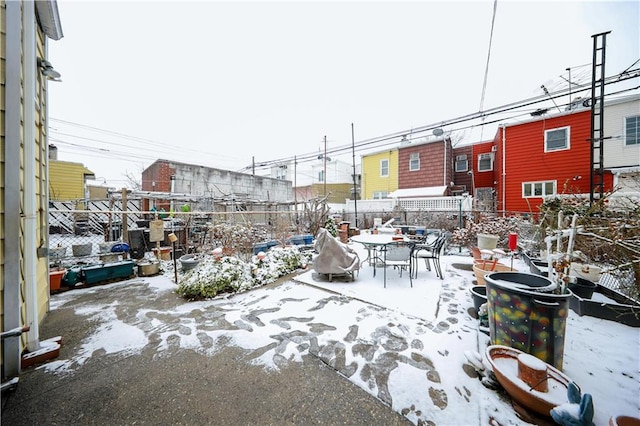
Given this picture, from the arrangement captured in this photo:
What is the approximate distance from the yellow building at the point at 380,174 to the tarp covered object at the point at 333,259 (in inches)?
485

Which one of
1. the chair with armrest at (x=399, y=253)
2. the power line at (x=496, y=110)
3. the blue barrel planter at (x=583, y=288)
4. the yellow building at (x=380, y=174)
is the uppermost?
the power line at (x=496, y=110)

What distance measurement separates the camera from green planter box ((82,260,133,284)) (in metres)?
4.82

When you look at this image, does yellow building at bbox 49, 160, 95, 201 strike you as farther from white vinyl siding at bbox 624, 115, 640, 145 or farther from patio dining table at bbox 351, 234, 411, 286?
white vinyl siding at bbox 624, 115, 640, 145

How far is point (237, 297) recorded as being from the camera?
423 centimetres

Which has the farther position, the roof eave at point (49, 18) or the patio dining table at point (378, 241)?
the patio dining table at point (378, 241)

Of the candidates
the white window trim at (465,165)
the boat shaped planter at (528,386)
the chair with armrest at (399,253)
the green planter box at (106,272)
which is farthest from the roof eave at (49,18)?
the white window trim at (465,165)

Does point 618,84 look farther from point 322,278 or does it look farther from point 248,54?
point 248,54

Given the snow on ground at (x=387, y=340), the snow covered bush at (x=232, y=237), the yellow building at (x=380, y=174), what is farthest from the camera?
the yellow building at (x=380, y=174)

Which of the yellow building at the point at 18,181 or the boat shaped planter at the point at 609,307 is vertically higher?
the yellow building at the point at 18,181

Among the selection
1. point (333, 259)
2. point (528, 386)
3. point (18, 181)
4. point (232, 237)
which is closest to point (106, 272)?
point (232, 237)

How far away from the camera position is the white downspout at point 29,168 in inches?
95.0

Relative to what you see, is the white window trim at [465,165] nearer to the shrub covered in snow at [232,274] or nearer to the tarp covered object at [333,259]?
the tarp covered object at [333,259]

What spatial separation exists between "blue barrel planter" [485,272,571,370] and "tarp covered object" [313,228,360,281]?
2758mm

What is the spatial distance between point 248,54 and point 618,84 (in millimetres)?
13073
